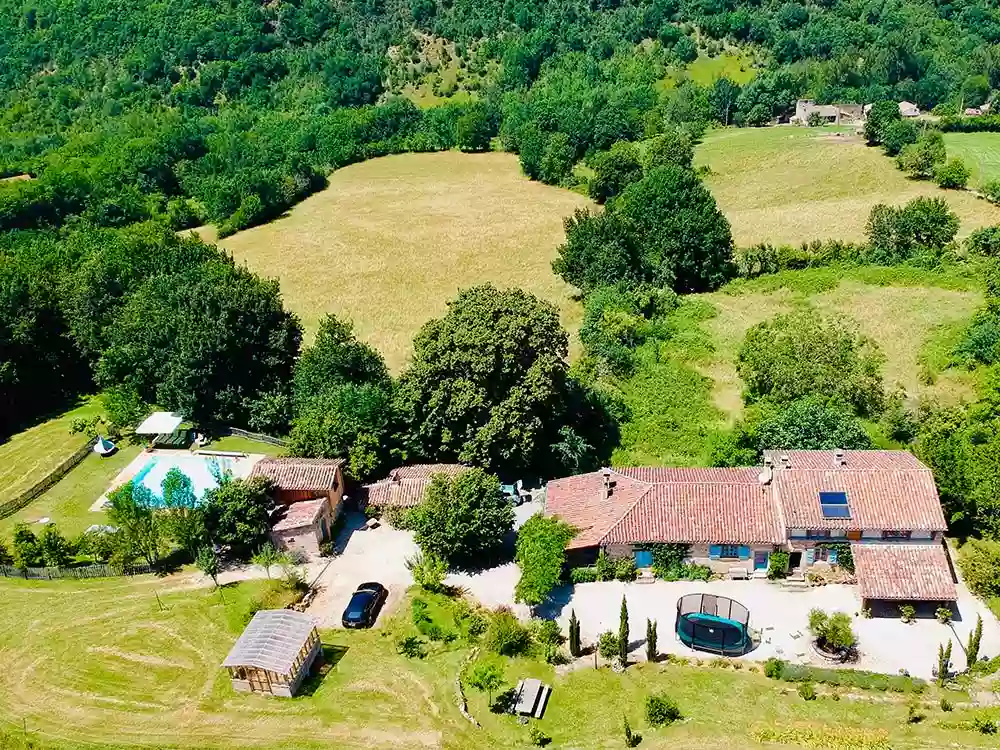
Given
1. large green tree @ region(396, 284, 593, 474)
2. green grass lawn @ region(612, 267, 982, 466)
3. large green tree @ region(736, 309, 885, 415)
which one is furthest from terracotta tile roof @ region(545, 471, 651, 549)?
large green tree @ region(736, 309, 885, 415)

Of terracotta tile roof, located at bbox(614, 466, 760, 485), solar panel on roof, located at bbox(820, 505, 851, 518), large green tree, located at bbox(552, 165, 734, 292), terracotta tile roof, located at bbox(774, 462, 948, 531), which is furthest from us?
large green tree, located at bbox(552, 165, 734, 292)

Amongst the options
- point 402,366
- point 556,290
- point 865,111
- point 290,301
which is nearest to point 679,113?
point 865,111

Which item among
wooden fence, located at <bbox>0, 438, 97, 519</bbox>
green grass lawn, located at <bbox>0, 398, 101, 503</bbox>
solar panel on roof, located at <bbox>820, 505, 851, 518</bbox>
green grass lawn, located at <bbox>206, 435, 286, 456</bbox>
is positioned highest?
solar panel on roof, located at <bbox>820, 505, 851, 518</bbox>

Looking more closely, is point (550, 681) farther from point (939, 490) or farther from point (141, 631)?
point (939, 490)

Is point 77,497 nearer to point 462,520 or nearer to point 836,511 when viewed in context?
point 462,520

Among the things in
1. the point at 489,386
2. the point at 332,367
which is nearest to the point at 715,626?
the point at 489,386

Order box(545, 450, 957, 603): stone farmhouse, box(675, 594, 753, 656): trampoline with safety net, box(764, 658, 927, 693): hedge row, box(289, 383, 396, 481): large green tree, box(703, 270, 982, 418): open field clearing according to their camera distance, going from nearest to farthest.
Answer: box(764, 658, 927, 693): hedge row < box(675, 594, 753, 656): trampoline with safety net < box(545, 450, 957, 603): stone farmhouse < box(289, 383, 396, 481): large green tree < box(703, 270, 982, 418): open field clearing

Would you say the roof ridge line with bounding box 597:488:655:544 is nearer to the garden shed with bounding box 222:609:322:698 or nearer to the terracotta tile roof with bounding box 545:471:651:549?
the terracotta tile roof with bounding box 545:471:651:549

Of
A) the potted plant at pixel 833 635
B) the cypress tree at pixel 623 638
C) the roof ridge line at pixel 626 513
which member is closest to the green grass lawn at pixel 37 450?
the roof ridge line at pixel 626 513
